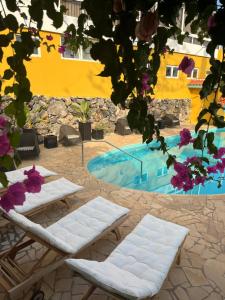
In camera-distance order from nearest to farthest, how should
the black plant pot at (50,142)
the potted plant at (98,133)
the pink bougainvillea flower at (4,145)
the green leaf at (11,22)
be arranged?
the green leaf at (11,22), the pink bougainvillea flower at (4,145), the black plant pot at (50,142), the potted plant at (98,133)

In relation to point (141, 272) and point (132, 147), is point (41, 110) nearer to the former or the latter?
point (132, 147)

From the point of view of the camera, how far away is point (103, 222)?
3.71m

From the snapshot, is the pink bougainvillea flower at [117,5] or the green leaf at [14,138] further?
the green leaf at [14,138]

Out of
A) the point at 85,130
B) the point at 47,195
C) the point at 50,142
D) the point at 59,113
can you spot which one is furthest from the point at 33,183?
the point at 59,113

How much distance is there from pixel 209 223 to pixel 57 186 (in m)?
3.05

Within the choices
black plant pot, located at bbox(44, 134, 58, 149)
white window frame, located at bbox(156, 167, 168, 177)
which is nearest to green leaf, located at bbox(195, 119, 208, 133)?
white window frame, located at bbox(156, 167, 168, 177)

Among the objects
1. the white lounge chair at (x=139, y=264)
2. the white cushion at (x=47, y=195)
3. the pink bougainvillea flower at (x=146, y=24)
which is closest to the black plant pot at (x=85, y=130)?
the white cushion at (x=47, y=195)

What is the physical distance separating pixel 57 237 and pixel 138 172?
17.9 feet

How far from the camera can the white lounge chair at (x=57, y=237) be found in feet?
8.79

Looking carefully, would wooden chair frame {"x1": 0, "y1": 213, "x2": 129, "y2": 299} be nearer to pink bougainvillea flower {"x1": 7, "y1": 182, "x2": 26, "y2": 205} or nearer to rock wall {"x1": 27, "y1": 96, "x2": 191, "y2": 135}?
pink bougainvillea flower {"x1": 7, "y1": 182, "x2": 26, "y2": 205}

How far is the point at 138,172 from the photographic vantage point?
8.49 meters

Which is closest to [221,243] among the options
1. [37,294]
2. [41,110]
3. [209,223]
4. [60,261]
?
[209,223]

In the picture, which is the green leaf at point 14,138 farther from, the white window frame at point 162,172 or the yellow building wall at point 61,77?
the yellow building wall at point 61,77

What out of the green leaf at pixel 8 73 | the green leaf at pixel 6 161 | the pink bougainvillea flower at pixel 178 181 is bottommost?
the pink bougainvillea flower at pixel 178 181
